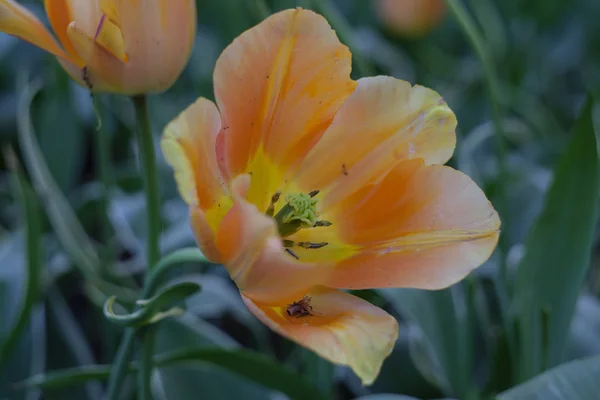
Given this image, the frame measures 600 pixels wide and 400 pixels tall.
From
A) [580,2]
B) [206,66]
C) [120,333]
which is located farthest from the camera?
[580,2]

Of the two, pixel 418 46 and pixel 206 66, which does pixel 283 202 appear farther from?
pixel 418 46

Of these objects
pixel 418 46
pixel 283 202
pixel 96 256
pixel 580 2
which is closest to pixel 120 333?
pixel 96 256

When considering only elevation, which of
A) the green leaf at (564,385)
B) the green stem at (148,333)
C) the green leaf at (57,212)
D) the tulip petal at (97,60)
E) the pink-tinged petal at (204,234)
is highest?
the tulip petal at (97,60)

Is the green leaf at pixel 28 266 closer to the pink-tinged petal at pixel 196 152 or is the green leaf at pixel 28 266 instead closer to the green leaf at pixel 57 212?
the green leaf at pixel 57 212

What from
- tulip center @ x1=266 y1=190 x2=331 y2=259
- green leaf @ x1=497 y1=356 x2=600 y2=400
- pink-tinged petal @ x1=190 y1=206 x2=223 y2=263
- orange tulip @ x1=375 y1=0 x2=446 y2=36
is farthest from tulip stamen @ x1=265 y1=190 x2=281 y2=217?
orange tulip @ x1=375 y1=0 x2=446 y2=36

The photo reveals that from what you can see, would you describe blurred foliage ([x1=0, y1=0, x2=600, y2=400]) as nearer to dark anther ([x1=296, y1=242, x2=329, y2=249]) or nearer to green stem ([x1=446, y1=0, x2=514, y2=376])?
green stem ([x1=446, y1=0, x2=514, y2=376])

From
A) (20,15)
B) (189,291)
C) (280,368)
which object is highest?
(20,15)

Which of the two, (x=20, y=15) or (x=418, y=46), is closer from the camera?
(x=20, y=15)

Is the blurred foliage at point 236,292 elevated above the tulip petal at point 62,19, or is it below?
below

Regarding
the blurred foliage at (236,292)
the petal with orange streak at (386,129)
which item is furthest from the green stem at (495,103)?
the petal with orange streak at (386,129)
